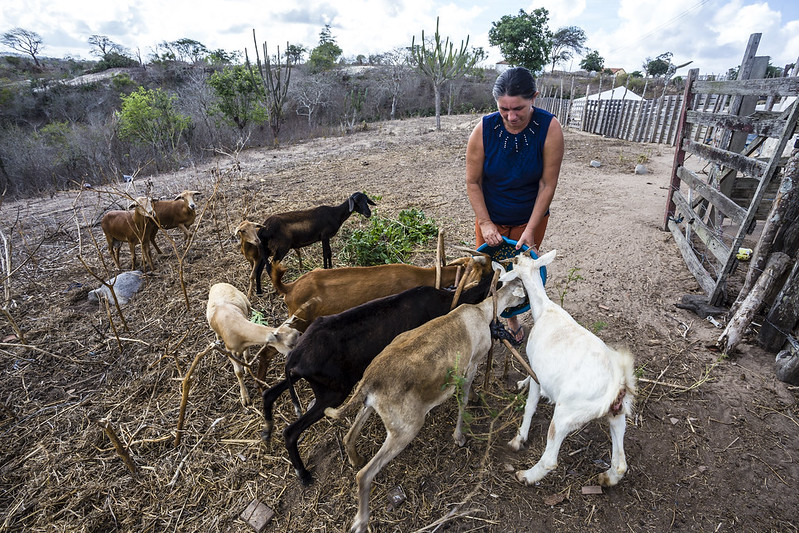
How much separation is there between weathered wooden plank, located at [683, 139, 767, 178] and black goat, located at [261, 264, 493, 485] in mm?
3535

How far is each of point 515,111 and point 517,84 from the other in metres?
0.19

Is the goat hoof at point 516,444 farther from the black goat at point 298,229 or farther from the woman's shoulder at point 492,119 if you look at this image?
the black goat at point 298,229

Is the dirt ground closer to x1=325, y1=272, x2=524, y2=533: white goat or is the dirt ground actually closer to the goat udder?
x1=325, y1=272, x2=524, y2=533: white goat

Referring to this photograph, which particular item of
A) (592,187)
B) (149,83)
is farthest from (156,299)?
(149,83)

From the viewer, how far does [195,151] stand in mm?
19734

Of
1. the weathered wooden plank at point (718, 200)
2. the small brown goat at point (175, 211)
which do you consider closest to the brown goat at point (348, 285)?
the weathered wooden plank at point (718, 200)

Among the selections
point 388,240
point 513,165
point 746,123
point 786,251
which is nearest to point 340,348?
point 513,165

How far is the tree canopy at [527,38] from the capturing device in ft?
99.6

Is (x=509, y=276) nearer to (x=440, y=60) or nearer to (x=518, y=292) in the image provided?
(x=518, y=292)

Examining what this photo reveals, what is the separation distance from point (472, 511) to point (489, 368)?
3.18ft

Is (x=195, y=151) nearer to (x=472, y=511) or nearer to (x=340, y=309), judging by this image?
(x=340, y=309)

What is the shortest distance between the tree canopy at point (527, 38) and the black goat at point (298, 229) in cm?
3131

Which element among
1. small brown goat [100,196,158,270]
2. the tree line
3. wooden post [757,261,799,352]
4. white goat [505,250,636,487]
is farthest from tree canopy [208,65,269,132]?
wooden post [757,261,799,352]

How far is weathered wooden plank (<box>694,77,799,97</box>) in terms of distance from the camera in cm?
354
